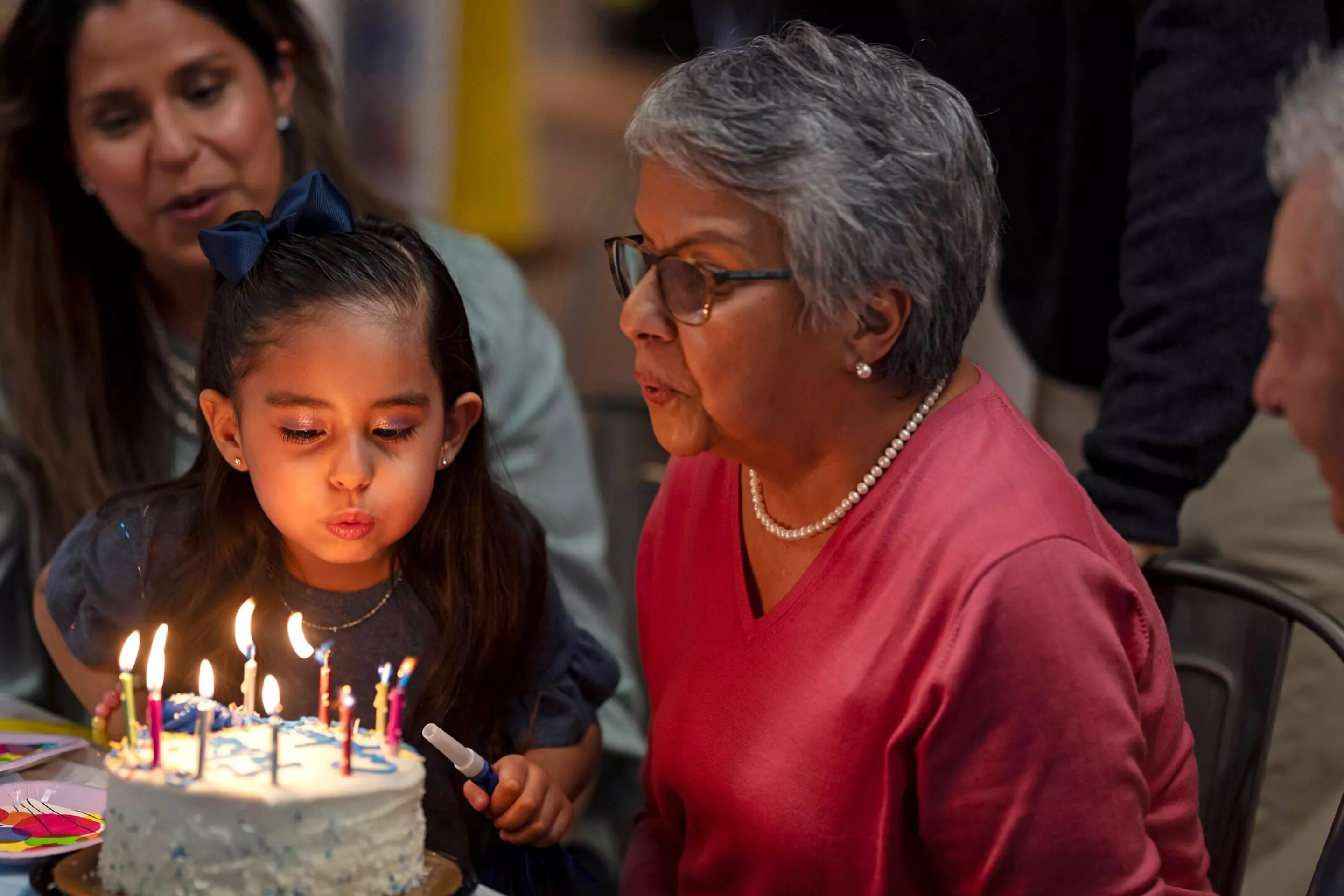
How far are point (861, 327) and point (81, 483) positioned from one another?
1.21m

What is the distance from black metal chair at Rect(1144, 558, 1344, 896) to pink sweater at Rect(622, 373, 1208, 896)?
27 cm

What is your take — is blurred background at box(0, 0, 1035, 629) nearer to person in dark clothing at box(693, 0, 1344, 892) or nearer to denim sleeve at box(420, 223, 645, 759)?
denim sleeve at box(420, 223, 645, 759)

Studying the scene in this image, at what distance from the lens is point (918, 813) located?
140 centimetres

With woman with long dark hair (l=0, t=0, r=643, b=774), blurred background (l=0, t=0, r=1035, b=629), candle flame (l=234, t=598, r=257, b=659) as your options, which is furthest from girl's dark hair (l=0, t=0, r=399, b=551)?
blurred background (l=0, t=0, r=1035, b=629)

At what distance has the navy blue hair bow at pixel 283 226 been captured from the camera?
1.56 metres

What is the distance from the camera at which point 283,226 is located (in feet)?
5.22

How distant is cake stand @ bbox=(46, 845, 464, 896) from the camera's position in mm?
1230

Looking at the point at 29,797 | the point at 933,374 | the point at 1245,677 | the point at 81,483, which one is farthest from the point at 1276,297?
the point at 81,483

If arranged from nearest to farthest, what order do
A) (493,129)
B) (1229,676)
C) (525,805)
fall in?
(525,805), (1229,676), (493,129)

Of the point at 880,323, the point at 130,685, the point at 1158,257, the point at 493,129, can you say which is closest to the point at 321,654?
the point at 130,685

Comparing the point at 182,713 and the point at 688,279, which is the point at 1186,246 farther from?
the point at 182,713

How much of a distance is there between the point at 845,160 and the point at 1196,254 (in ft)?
2.41

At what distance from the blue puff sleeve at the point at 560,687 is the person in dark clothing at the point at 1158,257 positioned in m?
0.68

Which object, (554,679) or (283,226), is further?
(554,679)
